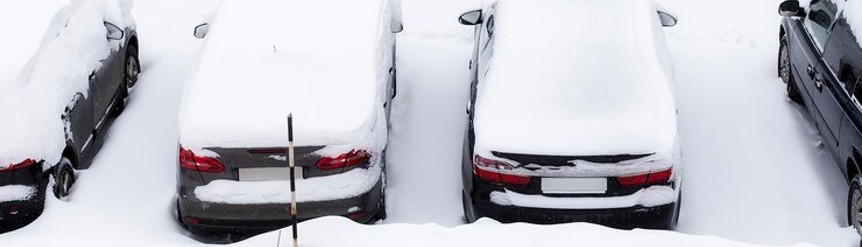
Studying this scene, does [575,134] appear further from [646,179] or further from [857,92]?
[857,92]

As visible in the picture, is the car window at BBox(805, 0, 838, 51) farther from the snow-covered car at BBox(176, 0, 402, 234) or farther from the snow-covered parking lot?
the snow-covered car at BBox(176, 0, 402, 234)

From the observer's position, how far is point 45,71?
777cm

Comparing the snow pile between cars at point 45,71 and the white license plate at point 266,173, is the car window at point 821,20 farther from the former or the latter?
the snow pile between cars at point 45,71

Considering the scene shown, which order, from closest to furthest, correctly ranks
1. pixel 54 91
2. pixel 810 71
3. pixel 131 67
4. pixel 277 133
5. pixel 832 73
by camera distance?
pixel 277 133
pixel 54 91
pixel 832 73
pixel 810 71
pixel 131 67

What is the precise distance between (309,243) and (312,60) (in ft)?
6.27

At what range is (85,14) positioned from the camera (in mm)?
8781

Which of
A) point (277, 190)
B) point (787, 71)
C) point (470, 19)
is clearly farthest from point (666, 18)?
point (277, 190)

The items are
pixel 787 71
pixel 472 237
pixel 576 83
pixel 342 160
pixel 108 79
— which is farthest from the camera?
pixel 787 71

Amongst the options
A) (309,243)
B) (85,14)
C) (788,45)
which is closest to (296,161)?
(309,243)

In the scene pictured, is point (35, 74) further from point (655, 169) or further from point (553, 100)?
point (655, 169)

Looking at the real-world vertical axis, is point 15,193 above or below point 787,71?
above

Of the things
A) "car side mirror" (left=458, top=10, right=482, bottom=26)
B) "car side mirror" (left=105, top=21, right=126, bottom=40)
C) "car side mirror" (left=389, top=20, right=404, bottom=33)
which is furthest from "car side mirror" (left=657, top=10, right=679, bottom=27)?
"car side mirror" (left=105, top=21, right=126, bottom=40)

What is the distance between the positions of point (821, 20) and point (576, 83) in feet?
8.62

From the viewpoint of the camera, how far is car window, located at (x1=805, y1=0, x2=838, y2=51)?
850 centimetres
